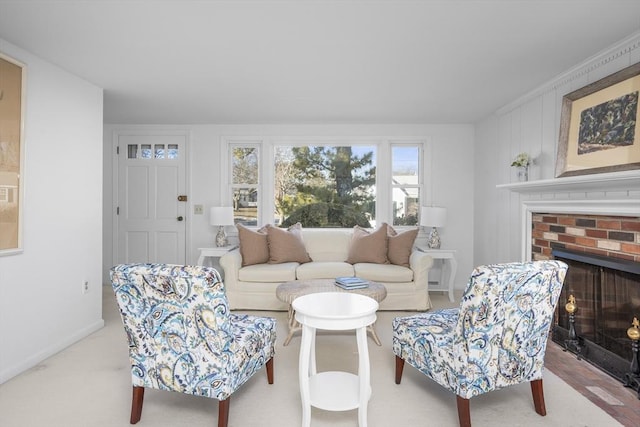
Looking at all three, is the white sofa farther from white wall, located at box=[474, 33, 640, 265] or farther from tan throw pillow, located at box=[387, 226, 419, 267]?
white wall, located at box=[474, 33, 640, 265]

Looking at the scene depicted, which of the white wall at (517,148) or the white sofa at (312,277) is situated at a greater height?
the white wall at (517,148)

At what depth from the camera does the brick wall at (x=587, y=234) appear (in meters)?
2.40

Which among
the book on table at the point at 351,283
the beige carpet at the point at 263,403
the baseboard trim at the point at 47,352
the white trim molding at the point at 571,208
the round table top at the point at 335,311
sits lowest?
the beige carpet at the point at 263,403

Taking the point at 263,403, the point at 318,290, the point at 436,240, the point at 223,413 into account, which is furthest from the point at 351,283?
the point at 436,240

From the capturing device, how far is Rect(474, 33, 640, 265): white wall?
2.69 m

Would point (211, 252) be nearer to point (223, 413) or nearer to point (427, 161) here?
point (223, 413)

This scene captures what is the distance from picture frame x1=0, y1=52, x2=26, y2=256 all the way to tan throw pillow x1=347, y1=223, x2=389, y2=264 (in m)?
3.10

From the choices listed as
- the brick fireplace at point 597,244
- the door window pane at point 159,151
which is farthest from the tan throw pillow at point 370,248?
the door window pane at point 159,151

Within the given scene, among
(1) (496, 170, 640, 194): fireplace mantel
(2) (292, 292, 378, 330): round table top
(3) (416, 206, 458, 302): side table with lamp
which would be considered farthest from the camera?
(3) (416, 206, 458, 302): side table with lamp

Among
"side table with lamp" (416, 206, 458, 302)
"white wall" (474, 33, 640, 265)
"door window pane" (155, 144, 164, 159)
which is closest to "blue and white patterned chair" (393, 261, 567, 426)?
"white wall" (474, 33, 640, 265)

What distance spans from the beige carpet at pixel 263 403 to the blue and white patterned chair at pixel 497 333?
227 mm

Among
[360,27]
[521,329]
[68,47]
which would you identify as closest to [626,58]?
[360,27]

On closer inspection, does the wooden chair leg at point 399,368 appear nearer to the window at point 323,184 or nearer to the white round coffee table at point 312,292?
the white round coffee table at point 312,292

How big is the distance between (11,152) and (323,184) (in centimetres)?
340
